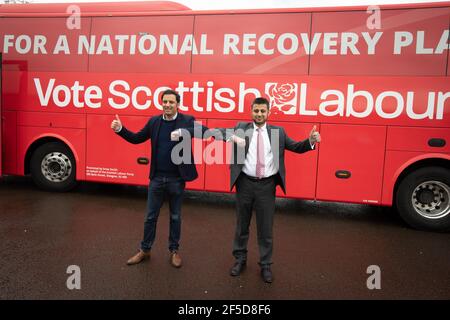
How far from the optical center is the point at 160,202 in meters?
4.15

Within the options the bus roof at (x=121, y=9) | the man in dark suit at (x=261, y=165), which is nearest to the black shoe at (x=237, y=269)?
the man in dark suit at (x=261, y=165)

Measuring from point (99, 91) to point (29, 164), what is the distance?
2.29 m

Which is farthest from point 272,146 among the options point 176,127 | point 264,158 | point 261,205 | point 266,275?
point 266,275

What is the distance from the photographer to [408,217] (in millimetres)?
5902

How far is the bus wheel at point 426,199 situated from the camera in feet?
18.9

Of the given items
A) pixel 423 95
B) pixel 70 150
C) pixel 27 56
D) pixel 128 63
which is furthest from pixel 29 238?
pixel 423 95

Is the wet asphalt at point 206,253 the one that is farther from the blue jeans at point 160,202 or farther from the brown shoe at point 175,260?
the blue jeans at point 160,202

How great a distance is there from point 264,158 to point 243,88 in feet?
9.20

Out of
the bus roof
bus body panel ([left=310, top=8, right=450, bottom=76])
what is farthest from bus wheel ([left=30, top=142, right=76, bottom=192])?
bus body panel ([left=310, top=8, right=450, bottom=76])

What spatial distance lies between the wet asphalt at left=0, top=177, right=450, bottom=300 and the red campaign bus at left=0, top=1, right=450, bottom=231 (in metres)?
0.56

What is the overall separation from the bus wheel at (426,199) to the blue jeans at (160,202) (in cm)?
379

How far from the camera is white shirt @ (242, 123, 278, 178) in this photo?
3768 millimetres

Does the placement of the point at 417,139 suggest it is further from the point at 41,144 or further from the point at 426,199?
the point at 41,144

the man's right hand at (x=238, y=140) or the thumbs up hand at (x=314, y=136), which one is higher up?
the thumbs up hand at (x=314, y=136)
